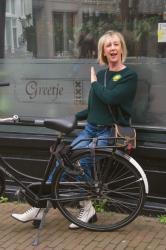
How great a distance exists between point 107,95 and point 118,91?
0.09m

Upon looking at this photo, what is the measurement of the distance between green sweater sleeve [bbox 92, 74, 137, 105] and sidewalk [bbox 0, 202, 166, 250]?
1.08 metres

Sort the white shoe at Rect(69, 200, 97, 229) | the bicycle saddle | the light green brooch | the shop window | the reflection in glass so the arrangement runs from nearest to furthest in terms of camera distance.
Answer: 1. the bicycle saddle
2. the light green brooch
3. the white shoe at Rect(69, 200, 97, 229)
4. the reflection in glass
5. the shop window

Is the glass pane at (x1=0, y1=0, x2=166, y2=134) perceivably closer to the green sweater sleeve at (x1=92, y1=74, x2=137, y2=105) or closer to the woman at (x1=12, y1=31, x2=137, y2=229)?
the woman at (x1=12, y1=31, x2=137, y2=229)

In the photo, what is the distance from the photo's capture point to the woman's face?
398 cm

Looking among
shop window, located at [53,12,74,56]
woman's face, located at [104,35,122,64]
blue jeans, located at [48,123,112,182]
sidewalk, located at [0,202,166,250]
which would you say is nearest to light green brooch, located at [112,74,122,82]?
woman's face, located at [104,35,122,64]

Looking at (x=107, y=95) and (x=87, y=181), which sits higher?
(x=107, y=95)

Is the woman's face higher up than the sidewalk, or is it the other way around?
the woman's face

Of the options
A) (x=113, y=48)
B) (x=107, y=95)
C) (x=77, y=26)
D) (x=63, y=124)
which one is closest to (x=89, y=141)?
(x=63, y=124)

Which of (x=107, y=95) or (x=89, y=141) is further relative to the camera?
(x=89, y=141)

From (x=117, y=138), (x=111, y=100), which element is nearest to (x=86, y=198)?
(x=117, y=138)

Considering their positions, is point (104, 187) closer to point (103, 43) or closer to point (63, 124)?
point (63, 124)

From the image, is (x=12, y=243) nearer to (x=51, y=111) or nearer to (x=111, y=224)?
(x=111, y=224)

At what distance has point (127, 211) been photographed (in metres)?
4.30

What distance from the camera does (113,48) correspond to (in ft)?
13.1
